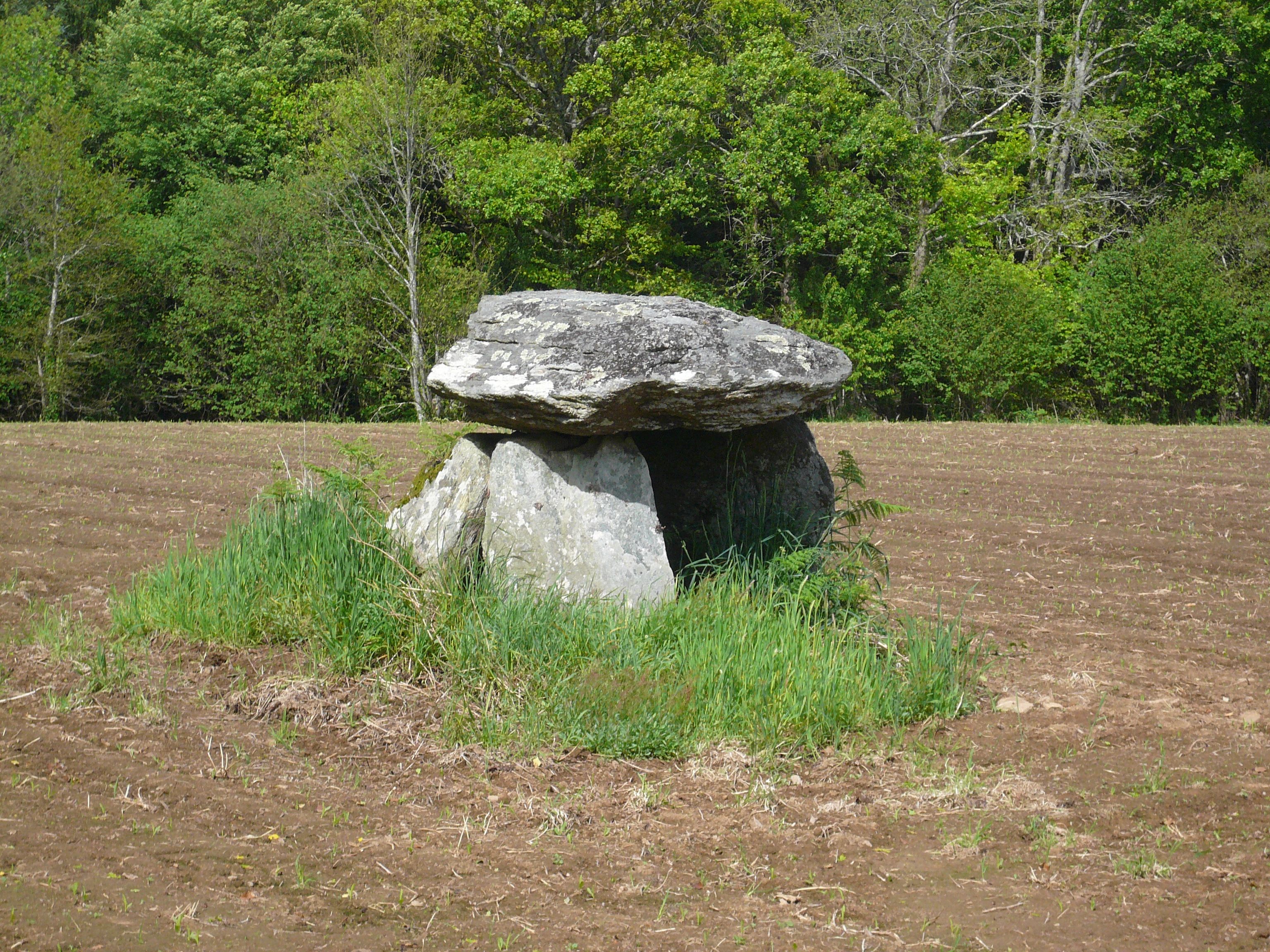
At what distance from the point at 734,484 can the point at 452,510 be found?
192 cm

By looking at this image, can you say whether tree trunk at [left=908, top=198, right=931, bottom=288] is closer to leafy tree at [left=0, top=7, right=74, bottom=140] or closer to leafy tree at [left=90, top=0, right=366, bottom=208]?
leafy tree at [left=90, top=0, right=366, bottom=208]

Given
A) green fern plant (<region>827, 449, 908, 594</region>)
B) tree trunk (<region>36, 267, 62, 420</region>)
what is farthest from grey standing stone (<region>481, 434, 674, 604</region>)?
tree trunk (<region>36, 267, 62, 420</region>)

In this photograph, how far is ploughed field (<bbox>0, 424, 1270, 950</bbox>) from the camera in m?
4.11

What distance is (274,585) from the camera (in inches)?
262

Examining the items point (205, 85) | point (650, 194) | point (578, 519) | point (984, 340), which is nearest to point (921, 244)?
point (984, 340)

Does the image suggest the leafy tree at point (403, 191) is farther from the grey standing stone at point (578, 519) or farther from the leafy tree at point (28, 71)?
the grey standing stone at point (578, 519)

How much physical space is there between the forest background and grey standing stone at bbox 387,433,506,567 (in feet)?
59.3

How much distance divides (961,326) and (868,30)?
27.9 feet

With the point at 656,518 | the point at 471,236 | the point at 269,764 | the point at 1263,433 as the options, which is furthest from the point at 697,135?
the point at 269,764

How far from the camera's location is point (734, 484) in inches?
306

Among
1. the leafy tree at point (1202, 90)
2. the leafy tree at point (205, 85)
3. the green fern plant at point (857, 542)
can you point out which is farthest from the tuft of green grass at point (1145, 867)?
the leafy tree at point (205, 85)

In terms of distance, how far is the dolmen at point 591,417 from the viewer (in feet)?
21.3

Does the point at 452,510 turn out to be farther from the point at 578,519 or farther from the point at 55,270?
the point at 55,270

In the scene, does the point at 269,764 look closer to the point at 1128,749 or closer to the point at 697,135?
the point at 1128,749
